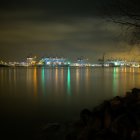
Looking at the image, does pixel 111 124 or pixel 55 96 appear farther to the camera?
pixel 55 96

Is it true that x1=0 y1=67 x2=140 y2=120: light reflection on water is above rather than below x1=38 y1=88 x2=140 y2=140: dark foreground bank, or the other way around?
below

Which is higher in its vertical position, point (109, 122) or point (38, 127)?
point (109, 122)

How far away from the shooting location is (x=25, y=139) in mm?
13344

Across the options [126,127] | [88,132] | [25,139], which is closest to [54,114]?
[25,139]

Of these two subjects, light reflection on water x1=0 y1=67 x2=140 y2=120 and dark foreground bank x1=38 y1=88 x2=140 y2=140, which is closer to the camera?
dark foreground bank x1=38 y1=88 x2=140 y2=140

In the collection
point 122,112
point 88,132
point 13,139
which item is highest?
point 122,112

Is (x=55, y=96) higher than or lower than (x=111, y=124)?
lower

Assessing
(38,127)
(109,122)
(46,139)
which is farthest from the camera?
(38,127)

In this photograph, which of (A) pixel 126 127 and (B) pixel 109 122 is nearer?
(A) pixel 126 127

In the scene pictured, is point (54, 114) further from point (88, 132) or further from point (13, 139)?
point (88, 132)

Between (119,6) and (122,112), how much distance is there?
3.85 metres

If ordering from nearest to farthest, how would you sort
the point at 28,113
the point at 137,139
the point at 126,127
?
the point at 137,139 < the point at 126,127 < the point at 28,113

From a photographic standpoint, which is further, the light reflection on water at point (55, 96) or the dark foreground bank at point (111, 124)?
the light reflection on water at point (55, 96)

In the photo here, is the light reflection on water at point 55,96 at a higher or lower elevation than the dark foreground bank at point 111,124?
lower
